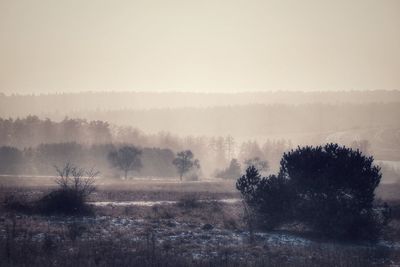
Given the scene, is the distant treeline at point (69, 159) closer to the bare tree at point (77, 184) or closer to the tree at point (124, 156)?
the tree at point (124, 156)

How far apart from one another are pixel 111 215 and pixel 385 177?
355 feet

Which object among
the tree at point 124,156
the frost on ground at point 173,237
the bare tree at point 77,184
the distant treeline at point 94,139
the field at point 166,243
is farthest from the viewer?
the distant treeline at point 94,139

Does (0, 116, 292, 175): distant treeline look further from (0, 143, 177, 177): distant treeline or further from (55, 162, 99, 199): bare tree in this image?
(55, 162, 99, 199): bare tree

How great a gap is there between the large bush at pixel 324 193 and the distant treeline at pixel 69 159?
2869 inches

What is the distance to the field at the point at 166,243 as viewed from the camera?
17359 millimetres

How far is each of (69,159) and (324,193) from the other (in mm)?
89058

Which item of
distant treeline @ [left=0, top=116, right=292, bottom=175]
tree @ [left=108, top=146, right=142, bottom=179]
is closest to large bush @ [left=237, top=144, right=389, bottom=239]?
tree @ [left=108, top=146, right=142, bottom=179]

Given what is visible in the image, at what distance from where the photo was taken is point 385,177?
121062 mm

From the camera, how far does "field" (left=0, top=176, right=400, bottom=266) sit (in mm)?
17359

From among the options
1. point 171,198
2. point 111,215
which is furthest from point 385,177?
point 111,215

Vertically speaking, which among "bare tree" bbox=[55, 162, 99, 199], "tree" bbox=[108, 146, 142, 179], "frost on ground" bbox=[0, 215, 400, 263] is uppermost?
"tree" bbox=[108, 146, 142, 179]

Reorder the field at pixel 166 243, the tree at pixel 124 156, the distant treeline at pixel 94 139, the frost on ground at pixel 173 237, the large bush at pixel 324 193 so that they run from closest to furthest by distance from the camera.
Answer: the field at pixel 166 243
the frost on ground at pixel 173 237
the large bush at pixel 324 193
the tree at pixel 124 156
the distant treeline at pixel 94 139

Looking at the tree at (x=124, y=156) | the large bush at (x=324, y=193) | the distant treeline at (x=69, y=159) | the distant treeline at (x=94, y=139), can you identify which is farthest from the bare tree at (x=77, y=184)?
the distant treeline at (x=94, y=139)

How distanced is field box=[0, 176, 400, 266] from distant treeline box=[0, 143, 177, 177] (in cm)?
6992
